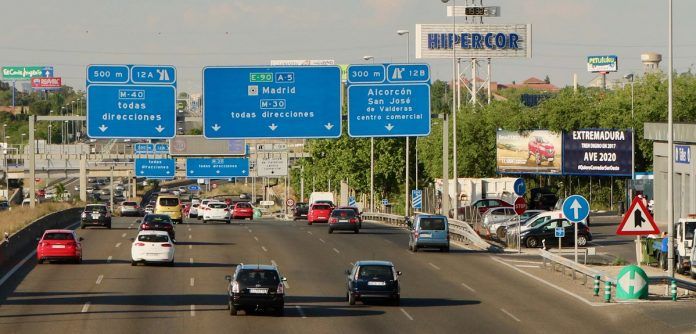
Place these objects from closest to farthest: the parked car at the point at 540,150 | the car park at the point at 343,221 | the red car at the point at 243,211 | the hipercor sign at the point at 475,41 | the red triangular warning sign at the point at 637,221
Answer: the red triangular warning sign at the point at 637,221
the car park at the point at 343,221
the red car at the point at 243,211
the parked car at the point at 540,150
the hipercor sign at the point at 475,41

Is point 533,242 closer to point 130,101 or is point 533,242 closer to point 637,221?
point 130,101

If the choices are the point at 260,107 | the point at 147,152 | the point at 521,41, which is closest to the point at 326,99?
the point at 260,107

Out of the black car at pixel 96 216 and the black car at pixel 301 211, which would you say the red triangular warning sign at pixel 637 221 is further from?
the black car at pixel 301 211

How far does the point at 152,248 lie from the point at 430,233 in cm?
1322

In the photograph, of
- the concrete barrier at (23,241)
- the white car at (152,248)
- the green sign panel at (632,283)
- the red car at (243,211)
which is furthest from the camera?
the red car at (243,211)

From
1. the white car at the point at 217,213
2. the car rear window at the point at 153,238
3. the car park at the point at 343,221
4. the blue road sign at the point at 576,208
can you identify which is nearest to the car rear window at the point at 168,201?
the white car at the point at 217,213

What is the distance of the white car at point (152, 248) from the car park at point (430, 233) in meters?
11.8

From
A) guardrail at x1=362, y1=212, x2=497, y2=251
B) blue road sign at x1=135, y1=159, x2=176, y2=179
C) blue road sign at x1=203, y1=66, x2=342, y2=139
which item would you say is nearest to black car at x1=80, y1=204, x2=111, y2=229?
blue road sign at x1=203, y1=66, x2=342, y2=139

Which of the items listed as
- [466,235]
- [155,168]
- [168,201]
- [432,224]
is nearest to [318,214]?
[168,201]

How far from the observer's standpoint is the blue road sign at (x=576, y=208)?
38344mm

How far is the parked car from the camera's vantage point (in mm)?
99188

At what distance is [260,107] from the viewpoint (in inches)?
2112

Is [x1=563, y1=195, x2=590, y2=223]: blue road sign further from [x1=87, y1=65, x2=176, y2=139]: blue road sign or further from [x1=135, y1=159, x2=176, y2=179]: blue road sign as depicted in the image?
[x1=135, y1=159, x2=176, y2=179]: blue road sign

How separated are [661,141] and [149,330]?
5267 cm
